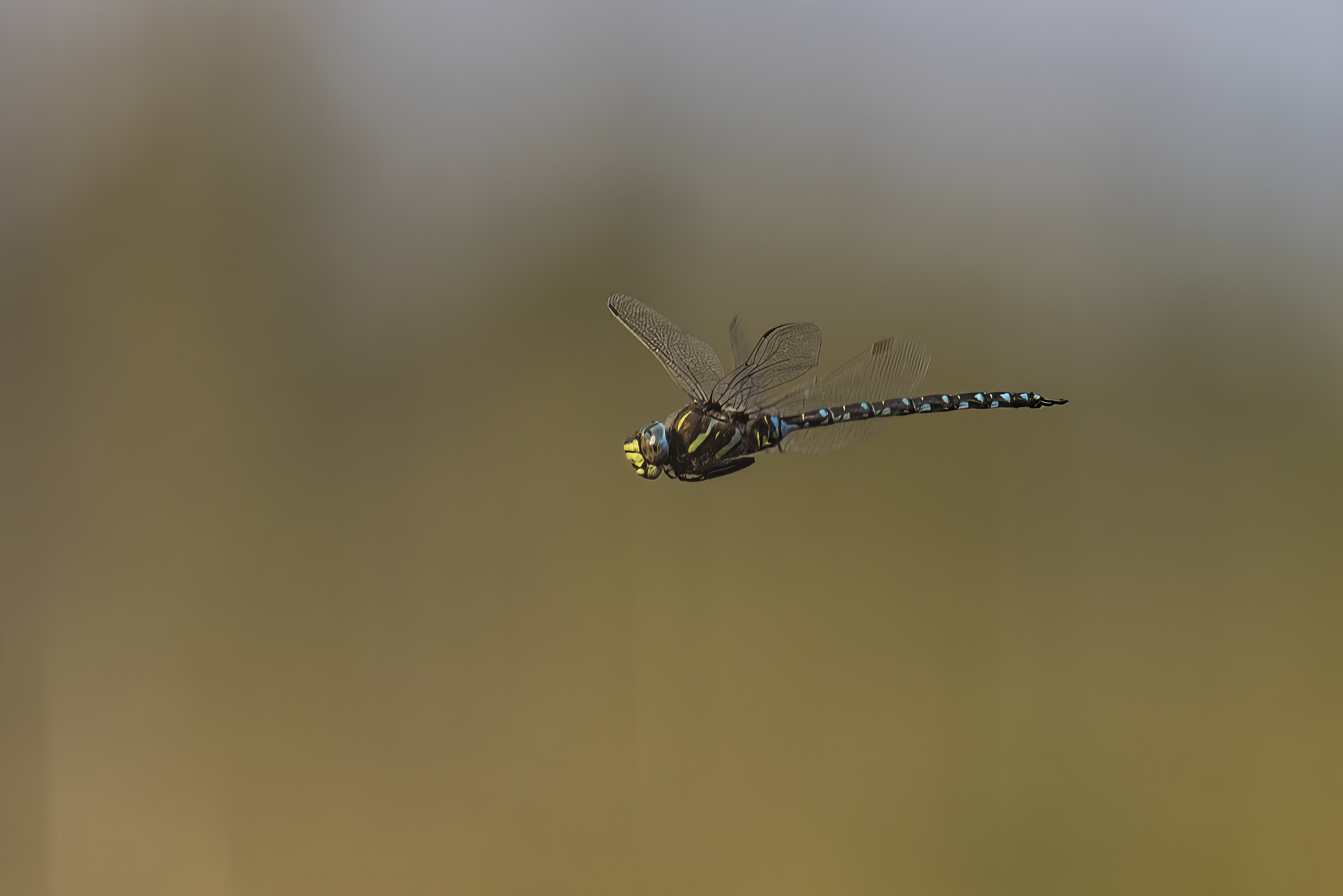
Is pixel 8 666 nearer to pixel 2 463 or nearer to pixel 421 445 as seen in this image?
pixel 2 463

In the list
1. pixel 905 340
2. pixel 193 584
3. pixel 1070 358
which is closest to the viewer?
pixel 905 340

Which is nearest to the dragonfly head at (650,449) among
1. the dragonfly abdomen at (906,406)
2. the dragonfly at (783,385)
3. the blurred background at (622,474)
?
the dragonfly at (783,385)

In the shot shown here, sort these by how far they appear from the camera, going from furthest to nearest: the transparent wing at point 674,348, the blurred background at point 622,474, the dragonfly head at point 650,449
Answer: the blurred background at point 622,474 → the transparent wing at point 674,348 → the dragonfly head at point 650,449

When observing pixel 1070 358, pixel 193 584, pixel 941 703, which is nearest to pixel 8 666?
pixel 193 584

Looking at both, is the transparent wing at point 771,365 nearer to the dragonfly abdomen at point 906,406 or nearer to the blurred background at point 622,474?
the dragonfly abdomen at point 906,406

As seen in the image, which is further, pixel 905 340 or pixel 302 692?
Answer: pixel 302 692

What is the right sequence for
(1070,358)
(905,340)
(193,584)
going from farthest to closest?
(193,584), (1070,358), (905,340)

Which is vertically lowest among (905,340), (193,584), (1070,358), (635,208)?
(193,584)
